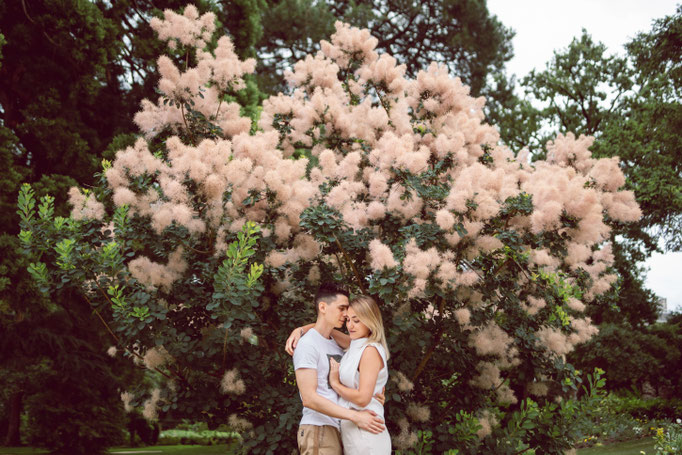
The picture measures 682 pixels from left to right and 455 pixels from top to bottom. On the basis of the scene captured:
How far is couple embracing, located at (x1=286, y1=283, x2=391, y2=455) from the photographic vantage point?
2812mm

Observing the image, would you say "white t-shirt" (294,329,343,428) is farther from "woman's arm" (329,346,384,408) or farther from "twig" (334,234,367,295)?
"twig" (334,234,367,295)

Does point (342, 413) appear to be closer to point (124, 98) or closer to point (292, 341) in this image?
point (292, 341)

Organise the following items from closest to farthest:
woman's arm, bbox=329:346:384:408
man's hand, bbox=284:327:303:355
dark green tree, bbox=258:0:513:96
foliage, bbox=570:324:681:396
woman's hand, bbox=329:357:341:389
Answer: woman's arm, bbox=329:346:384:408
woman's hand, bbox=329:357:341:389
man's hand, bbox=284:327:303:355
foliage, bbox=570:324:681:396
dark green tree, bbox=258:0:513:96

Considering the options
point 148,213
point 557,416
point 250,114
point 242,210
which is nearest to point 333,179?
point 242,210

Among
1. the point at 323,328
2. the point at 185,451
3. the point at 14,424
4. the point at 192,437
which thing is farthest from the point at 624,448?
the point at 192,437

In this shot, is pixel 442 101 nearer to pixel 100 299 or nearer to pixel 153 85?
pixel 100 299

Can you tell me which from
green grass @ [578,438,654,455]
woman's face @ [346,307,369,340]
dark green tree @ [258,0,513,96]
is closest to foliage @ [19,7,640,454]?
woman's face @ [346,307,369,340]

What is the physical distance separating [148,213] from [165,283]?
56 centimetres

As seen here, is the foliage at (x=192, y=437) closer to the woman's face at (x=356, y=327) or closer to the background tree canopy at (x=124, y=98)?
the background tree canopy at (x=124, y=98)

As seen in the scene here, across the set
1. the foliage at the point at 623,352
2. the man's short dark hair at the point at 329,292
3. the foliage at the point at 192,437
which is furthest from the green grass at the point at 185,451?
the man's short dark hair at the point at 329,292

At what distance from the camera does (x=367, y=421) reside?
2807 millimetres

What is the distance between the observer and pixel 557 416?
4.83 meters

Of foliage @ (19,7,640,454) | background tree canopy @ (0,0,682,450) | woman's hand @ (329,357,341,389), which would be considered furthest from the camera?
background tree canopy @ (0,0,682,450)

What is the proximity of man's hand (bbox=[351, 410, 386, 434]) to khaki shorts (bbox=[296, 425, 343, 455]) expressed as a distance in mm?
254
